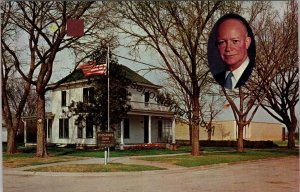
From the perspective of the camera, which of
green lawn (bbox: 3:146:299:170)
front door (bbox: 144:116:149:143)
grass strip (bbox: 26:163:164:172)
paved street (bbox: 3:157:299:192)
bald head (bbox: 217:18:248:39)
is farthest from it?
front door (bbox: 144:116:149:143)

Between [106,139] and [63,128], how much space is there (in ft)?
1.83

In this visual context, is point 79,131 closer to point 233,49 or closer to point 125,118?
point 125,118

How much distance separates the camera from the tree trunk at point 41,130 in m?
5.41

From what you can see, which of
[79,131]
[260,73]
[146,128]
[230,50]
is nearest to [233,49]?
[230,50]

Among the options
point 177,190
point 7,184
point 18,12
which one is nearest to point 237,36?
point 177,190

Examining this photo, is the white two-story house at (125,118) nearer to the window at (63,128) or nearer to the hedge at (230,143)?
the window at (63,128)

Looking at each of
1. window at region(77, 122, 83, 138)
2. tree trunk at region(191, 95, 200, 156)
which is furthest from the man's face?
window at region(77, 122, 83, 138)

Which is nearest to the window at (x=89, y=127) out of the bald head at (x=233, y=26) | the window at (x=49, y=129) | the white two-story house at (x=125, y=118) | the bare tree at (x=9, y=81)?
the white two-story house at (x=125, y=118)

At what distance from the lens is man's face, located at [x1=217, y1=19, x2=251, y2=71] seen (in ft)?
16.8

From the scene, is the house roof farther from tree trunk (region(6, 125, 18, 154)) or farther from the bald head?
the bald head

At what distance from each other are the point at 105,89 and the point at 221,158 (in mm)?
1447

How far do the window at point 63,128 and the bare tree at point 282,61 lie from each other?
211 centimetres

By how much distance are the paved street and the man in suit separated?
902mm

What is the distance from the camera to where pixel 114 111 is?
17.8ft
